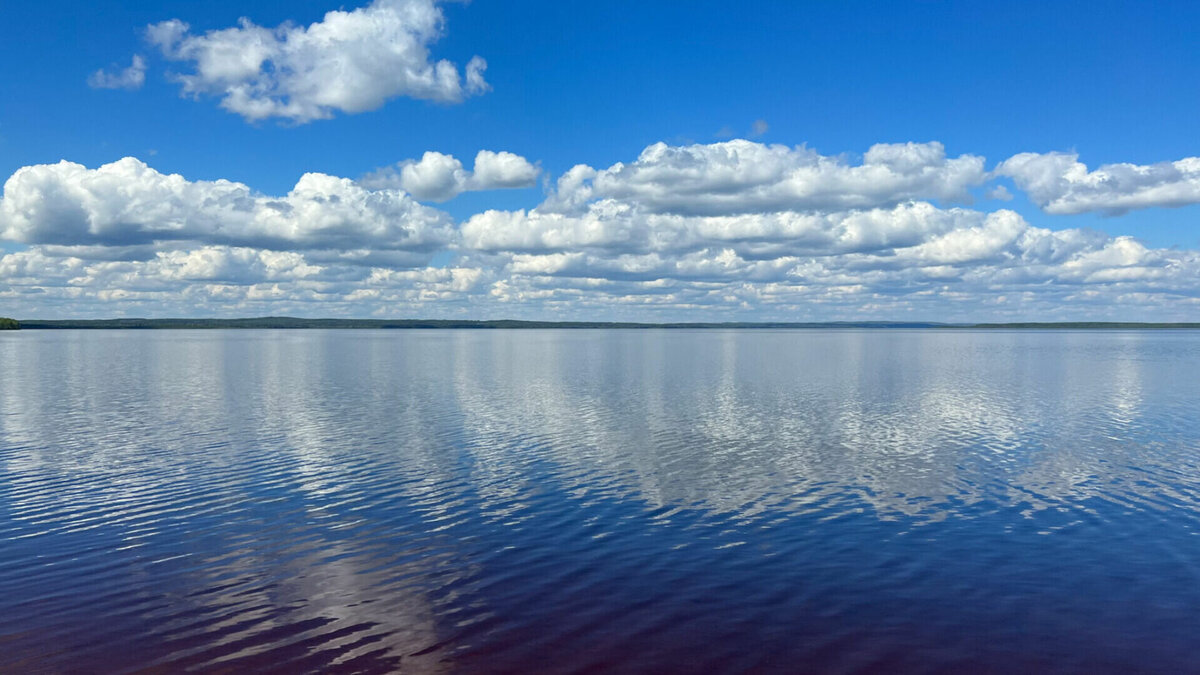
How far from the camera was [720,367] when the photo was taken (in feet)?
313

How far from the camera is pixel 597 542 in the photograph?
68.7 ft

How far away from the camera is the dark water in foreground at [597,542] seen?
571 inches

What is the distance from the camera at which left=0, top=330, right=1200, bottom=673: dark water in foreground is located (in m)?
14.5

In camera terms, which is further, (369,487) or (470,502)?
(369,487)

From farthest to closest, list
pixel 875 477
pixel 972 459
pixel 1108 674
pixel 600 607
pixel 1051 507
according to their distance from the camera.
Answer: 1. pixel 972 459
2. pixel 875 477
3. pixel 1051 507
4. pixel 600 607
5. pixel 1108 674

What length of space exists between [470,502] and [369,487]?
4359 millimetres

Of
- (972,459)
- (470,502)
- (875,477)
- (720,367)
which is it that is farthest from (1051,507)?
(720,367)

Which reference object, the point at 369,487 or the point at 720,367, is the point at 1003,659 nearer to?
the point at 369,487

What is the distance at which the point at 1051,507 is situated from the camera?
24953 millimetres

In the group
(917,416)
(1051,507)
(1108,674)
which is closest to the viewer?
(1108,674)

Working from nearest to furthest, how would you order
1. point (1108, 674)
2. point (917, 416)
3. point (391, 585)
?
point (1108, 674), point (391, 585), point (917, 416)

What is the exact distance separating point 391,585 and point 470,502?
8.00 meters

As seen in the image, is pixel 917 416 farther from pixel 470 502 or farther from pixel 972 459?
pixel 470 502

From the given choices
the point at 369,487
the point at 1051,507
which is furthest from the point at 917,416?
the point at 369,487
